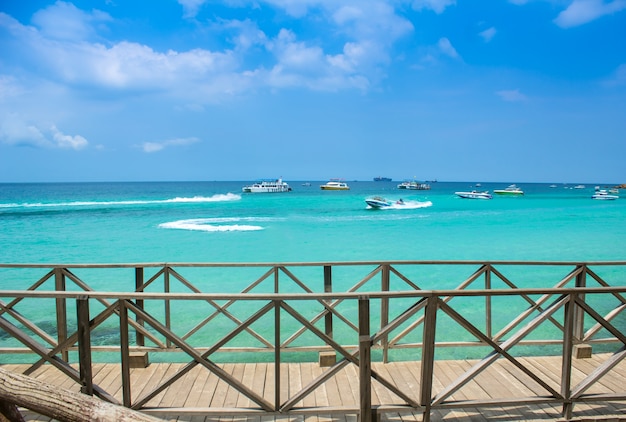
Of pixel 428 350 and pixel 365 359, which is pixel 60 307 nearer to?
pixel 365 359

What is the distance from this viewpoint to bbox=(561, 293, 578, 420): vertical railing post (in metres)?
3.44

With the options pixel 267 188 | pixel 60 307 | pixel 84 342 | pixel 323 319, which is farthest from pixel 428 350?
pixel 267 188

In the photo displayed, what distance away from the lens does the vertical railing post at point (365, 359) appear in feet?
10.2

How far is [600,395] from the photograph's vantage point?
374cm

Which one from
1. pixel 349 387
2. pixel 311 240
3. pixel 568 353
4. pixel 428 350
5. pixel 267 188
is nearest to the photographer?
pixel 428 350

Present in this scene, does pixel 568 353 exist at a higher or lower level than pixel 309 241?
higher

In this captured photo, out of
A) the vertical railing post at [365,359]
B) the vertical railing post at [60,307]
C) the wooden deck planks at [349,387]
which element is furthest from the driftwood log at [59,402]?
the vertical railing post at [60,307]

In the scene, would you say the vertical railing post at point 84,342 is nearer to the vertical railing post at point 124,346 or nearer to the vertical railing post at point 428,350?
the vertical railing post at point 124,346

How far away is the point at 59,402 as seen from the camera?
1838 millimetres

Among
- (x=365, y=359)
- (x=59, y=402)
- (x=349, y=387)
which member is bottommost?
(x=349, y=387)

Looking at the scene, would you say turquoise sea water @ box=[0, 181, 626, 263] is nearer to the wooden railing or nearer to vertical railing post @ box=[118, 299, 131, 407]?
the wooden railing

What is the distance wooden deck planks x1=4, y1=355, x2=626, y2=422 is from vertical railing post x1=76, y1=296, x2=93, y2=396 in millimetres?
834

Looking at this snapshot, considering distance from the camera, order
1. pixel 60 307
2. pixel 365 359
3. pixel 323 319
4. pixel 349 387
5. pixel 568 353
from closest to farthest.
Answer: pixel 365 359 → pixel 568 353 → pixel 349 387 → pixel 60 307 → pixel 323 319

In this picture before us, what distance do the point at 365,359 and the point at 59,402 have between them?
2.01 metres
